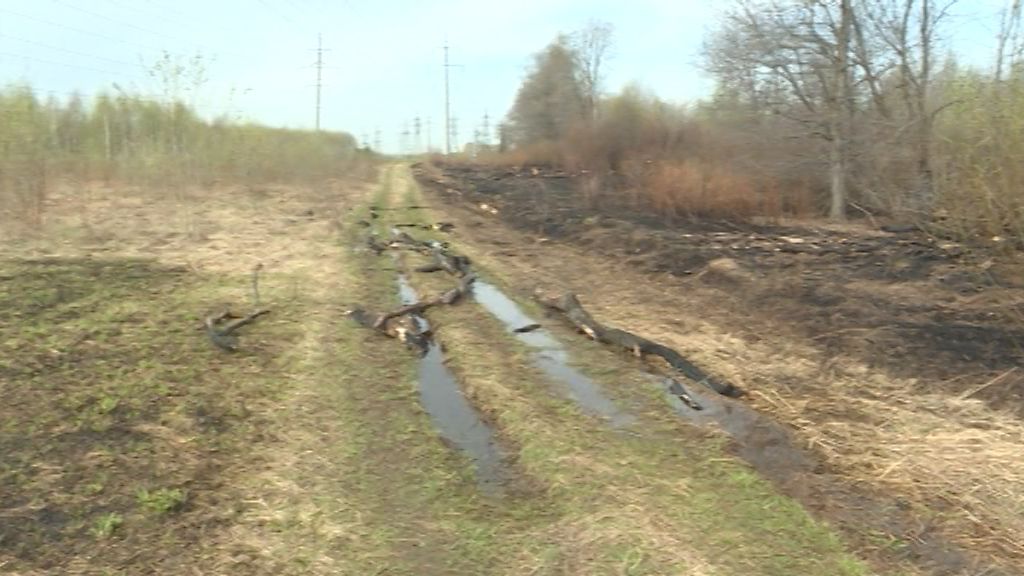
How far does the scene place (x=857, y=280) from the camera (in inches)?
443

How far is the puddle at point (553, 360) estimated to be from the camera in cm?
619

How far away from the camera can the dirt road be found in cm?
390

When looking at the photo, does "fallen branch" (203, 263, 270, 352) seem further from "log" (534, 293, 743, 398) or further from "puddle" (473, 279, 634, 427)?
"log" (534, 293, 743, 398)

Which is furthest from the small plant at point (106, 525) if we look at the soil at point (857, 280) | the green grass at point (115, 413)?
the soil at point (857, 280)

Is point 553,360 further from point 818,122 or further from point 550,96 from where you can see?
point 550,96

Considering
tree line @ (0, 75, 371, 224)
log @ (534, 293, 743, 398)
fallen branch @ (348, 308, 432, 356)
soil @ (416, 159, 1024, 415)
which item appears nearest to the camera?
log @ (534, 293, 743, 398)

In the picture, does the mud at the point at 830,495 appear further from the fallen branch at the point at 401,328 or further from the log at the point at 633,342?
the fallen branch at the point at 401,328

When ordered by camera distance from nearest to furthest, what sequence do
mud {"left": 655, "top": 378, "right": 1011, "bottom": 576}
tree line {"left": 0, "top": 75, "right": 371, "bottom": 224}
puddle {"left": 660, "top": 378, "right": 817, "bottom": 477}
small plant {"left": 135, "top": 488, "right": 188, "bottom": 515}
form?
mud {"left": 655, "top": 378, "right": 1011, "bottom": 576}
small plant {"left": 135, "top": 488, "right": 188, "bottom": 515}
puddle {"left": 660, "top": 378, "right": 817, "bottom": 477}
tree line {"left": 0, "top": 75, "right": 371, "bottom": 224}

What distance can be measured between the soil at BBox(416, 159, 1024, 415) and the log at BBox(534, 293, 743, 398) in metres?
1.58

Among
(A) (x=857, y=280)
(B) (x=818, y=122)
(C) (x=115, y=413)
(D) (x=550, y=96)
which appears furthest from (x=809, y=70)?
(D) (x=550, y=96)

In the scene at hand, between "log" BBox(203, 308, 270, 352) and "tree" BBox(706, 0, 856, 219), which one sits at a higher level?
"tree" BBox(706, 0, 856, 219)

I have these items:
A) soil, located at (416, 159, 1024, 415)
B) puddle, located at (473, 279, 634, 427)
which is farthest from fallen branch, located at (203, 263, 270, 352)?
soil, located at (416, 159, 1024, 415)

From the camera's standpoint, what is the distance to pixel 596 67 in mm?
53844

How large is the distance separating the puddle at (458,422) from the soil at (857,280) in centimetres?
369
